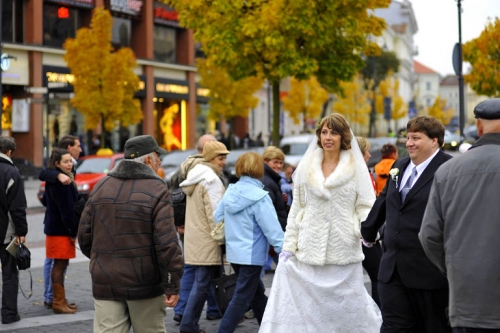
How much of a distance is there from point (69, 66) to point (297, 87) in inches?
1144

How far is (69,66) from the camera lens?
124 feet

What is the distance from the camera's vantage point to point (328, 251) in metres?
6.57

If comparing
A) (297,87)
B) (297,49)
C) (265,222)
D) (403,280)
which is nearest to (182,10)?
(297,49)

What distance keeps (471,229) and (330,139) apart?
253 centimetres

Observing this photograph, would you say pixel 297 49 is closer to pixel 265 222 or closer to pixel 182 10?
pixel 182 10

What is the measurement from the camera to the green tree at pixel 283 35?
79.3 ft

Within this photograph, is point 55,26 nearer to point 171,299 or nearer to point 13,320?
point 13,320

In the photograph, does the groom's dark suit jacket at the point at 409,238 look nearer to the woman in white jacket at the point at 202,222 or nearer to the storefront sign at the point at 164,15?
the woman in white jacket at the point at 202,222

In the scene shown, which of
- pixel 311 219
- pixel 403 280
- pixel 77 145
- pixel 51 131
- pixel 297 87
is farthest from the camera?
pixel 297 87

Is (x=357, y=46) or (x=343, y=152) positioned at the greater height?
(x=357, y=46)

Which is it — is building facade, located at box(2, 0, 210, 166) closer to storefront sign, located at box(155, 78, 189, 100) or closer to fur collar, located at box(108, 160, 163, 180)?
storefront sign, located at box(155, 78, 189, 100)

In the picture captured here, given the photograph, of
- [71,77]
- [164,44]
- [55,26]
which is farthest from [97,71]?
Result: [164,44]

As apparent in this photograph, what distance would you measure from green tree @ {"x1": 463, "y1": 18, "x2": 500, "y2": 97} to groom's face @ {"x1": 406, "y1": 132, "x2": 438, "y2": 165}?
2367cm

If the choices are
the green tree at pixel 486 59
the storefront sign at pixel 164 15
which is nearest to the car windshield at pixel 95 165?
the green tree at pixel 486 59
